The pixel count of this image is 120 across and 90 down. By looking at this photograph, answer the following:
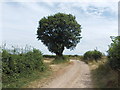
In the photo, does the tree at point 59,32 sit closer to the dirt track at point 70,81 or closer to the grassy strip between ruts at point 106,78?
the dirt track at point 70,81

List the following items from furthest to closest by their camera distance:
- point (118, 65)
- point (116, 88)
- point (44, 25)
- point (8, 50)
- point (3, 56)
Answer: point (44, 25) < point (8, 50) < point (3, 56) < point (118, 65) < point (116, 88)

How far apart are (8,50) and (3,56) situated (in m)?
0.92

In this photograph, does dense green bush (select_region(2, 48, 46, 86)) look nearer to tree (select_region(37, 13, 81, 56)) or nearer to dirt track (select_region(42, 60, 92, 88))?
dirt track (select_region(42, 60, 92, 88))

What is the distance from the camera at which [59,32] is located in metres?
36.8

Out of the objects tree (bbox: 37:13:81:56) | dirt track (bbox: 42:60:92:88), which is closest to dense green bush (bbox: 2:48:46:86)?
dirt track (bbox: 42:60:92:88)

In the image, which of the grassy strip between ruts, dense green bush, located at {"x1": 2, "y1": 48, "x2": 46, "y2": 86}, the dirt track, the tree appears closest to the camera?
the grassy strip between ruts

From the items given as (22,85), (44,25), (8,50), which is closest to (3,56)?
(8,50)

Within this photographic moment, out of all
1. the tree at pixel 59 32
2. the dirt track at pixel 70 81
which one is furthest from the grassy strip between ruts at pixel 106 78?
the tree at pixel 59 32

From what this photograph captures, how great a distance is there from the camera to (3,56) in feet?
39.4

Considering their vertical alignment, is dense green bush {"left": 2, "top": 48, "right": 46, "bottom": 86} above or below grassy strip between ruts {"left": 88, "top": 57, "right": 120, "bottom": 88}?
above

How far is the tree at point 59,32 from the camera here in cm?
3675

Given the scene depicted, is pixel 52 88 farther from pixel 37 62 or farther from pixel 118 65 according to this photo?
pixel 37 62

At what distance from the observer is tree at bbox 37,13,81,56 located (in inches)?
1447

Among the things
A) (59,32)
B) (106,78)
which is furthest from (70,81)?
(59,32)
